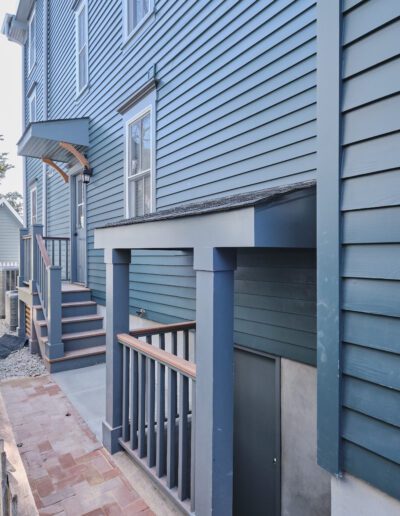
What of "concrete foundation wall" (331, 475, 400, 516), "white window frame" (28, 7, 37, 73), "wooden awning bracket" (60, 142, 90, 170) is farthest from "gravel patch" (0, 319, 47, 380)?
"white window frame" (28, 7, 37, 73)

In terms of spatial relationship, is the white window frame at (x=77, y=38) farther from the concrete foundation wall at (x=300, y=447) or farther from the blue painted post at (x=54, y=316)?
the concrete foundation wall at (x=300, y=447)

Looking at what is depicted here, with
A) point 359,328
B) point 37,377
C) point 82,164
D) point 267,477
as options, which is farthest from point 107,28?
point 267,477

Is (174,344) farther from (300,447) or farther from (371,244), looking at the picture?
(371,244)

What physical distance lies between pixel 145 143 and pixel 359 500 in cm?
461

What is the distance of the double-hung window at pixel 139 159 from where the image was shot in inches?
188

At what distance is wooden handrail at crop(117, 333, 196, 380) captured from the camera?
6.96 feet

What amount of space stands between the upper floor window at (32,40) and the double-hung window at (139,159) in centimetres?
717

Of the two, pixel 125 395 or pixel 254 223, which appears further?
pixel 125 395

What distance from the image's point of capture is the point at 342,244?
4.83 feet

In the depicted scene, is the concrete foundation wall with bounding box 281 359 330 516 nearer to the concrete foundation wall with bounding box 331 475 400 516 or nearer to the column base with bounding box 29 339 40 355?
the concrete foundation wall with bounding box 331 475 400 516

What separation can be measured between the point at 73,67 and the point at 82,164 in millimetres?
2361

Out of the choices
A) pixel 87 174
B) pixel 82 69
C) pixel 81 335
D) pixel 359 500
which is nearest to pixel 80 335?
pixel 81 335

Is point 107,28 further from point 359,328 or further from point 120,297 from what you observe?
point 359,328

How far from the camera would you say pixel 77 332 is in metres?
5.50
